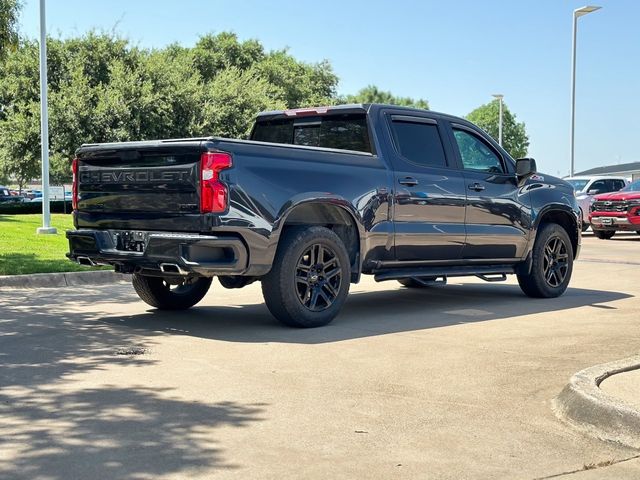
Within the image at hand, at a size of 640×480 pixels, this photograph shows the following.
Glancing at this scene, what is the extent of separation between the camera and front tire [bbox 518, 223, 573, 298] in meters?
10.1

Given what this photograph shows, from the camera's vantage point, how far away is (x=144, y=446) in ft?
13.6

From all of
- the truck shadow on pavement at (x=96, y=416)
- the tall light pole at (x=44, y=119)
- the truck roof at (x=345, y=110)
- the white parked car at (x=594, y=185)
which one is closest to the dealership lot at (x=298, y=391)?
the truck shadow on pavement at (x=96, y=416)

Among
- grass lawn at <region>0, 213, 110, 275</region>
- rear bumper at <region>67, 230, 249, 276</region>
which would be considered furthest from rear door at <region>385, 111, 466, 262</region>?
grass lawn at <region>0, 213, 110, 275</region>

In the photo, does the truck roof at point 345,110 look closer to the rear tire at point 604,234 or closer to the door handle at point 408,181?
the door handle at point 408,181

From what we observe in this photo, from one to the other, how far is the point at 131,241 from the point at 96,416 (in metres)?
2.96

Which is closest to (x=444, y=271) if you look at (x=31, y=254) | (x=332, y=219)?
(x=332, y=219)

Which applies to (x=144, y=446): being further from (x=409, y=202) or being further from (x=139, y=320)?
(x=409, y=202)

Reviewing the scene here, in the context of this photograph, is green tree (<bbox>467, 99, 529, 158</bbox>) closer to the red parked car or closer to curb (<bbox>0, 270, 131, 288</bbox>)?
the red parked car

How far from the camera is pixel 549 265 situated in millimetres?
10258

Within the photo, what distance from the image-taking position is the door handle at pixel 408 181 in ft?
27.5

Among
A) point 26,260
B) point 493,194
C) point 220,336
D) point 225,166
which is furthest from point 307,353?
point 26,260

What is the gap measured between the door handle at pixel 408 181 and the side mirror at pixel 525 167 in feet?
5.71

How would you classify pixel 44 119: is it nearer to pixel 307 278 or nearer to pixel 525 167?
pixel 525 167

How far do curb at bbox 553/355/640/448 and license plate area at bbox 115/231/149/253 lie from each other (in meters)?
3.74
